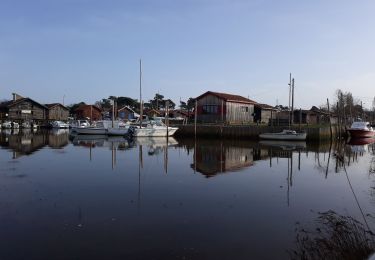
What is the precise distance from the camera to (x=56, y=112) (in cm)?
10156

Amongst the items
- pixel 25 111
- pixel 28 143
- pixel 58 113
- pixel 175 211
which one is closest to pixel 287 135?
pixel 28 143

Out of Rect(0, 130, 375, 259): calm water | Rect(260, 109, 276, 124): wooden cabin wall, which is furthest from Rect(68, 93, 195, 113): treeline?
Rect(0, 130, 375, 259): calm water

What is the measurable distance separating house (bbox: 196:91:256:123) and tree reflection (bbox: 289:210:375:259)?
49404 mm

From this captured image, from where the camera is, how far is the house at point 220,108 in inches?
2445

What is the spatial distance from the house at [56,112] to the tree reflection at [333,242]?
95.0 m

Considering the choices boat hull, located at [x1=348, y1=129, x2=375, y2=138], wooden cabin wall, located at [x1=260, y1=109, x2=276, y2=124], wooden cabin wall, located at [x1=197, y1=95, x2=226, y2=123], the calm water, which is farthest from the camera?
wooden cabin wall, located at [x1=260, y1=109, x2=276, y2=124]

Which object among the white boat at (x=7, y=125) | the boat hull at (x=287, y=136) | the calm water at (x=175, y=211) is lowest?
the calm water at (x=175, y=211)

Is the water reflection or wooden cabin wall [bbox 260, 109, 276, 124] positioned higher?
wooden cabin wall [bbox 260, 109, 276, 124]

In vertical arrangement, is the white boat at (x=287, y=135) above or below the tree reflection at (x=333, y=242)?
above

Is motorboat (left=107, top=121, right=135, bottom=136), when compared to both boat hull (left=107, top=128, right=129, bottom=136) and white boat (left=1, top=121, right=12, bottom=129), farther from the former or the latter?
white boat (left=1, top=121, right=12, bottom=129)

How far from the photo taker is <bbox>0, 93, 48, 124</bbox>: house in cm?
9019

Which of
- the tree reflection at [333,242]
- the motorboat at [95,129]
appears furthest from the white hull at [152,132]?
the tree reflection at [333,242]

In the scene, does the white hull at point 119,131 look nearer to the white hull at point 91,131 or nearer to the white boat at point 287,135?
the white hull at point 91,131

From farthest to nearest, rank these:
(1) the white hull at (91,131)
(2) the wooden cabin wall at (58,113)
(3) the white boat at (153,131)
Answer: (2) the wooden cabin wall at (58,113) < (1) the white hull at (91,131) < (3) the white boat at (153,131)
